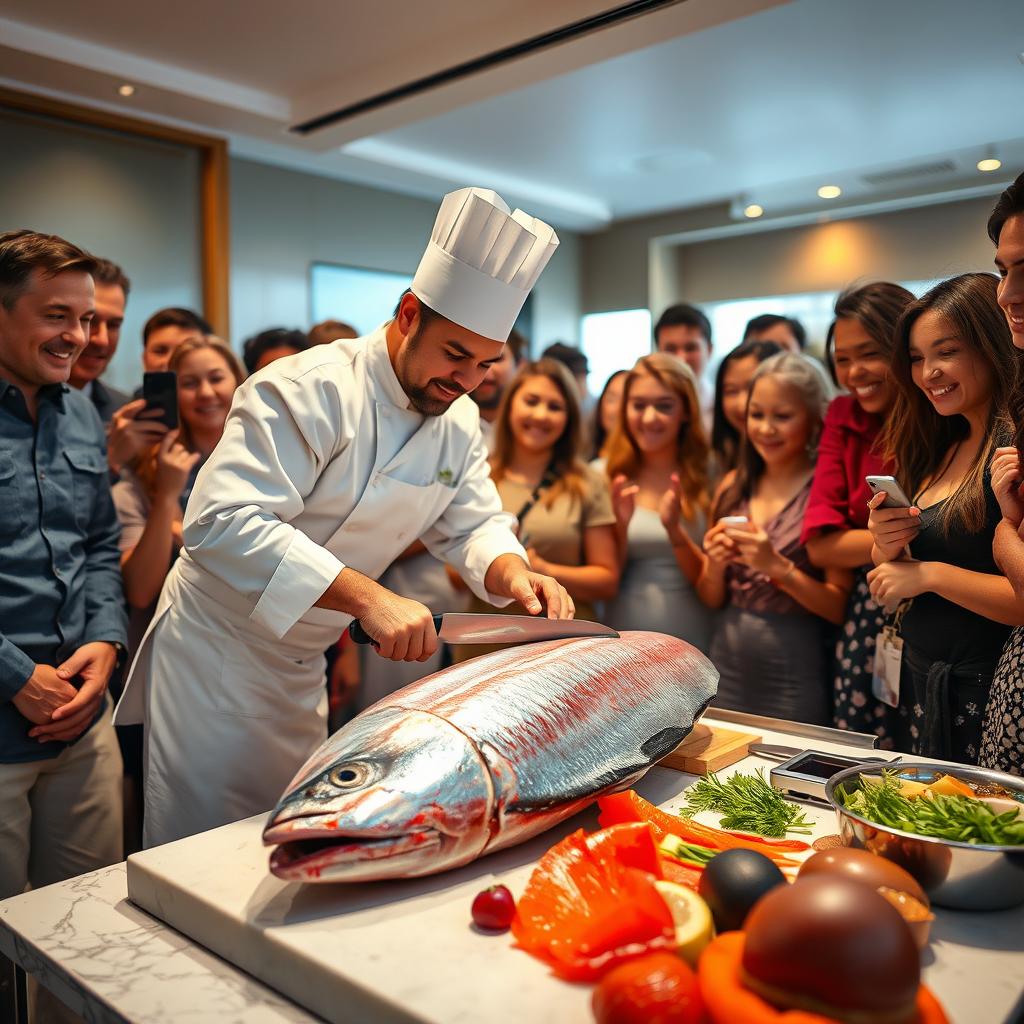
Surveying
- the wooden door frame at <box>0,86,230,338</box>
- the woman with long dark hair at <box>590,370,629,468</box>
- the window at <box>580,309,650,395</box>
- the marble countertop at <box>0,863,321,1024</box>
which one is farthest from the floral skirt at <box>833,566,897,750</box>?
the window at <box>580,309,650,395</box>

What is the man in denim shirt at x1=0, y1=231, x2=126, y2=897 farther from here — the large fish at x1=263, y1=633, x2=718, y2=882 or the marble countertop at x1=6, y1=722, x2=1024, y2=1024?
the large fish at x1=263, y1=633, x2=718, y2=882

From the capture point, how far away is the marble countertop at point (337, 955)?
88cm

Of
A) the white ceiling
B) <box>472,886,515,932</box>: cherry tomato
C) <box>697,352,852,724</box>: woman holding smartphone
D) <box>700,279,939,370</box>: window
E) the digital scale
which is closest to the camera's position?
<box>472,886,515,932</box>: cherry tomato

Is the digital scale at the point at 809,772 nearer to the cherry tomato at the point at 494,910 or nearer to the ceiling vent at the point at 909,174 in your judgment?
the cherry tomato at the point at 494,910

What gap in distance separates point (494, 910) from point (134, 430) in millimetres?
1881

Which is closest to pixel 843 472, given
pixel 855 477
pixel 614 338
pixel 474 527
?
pixel 855 477

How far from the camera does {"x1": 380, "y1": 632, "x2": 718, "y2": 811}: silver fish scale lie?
1.15 m

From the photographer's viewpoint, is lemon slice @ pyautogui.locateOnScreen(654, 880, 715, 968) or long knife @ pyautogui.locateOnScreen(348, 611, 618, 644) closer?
lemon slice @ pyautogui.locateOnScreen(654, 880, 715, 968)

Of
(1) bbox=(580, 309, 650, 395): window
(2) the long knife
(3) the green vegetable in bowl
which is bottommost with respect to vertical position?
(3) the green vegetable in bowl

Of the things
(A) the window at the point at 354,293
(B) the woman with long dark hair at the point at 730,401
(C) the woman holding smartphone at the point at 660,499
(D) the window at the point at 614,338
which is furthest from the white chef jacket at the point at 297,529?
(D) the window at the point at 614,338

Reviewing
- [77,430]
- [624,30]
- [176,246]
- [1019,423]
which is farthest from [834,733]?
[176,246]

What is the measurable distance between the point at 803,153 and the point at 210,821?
6001mm

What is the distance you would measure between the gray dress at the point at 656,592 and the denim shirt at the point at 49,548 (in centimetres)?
147

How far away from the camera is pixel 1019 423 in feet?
5.41
